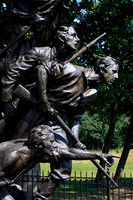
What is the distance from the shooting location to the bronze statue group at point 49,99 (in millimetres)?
4402

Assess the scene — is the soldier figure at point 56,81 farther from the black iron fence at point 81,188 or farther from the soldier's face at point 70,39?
the black iron fence at point 81,188

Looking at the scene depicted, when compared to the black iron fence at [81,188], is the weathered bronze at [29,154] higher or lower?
higher

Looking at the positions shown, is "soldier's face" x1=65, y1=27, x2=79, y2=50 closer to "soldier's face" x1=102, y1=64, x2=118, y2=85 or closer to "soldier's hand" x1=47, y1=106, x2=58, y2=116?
"soldier's face" x1=102, y1=64, x2=118, y2=85

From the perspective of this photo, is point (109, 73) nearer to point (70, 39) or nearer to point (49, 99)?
point (70, 39)

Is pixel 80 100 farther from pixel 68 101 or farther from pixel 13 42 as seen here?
pixel 13 42

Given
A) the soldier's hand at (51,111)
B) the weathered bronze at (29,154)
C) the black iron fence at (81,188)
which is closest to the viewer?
the weathered bronze at (29,154)

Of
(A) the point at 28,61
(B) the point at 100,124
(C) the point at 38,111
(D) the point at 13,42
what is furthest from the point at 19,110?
(B) the point at 100,124

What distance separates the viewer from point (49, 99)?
484 centimetres

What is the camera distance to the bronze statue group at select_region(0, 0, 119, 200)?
440cm

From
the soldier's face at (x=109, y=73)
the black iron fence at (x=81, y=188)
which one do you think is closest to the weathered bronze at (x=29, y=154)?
the soldier's face at (x=109, y=73)

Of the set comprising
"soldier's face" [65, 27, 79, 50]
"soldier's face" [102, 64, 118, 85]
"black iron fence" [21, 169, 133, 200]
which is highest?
"soldier's face" [65, 27, 79, 50]

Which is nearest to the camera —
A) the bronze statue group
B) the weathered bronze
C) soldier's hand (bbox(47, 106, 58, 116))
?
the weathered bronze

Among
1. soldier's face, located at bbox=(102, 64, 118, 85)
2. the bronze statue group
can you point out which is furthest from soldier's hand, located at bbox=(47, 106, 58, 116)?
soldier's face, located at bbox=(102, 64, 118, 85)

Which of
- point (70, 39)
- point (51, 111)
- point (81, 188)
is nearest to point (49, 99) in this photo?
point (51, 111)
